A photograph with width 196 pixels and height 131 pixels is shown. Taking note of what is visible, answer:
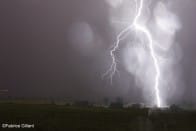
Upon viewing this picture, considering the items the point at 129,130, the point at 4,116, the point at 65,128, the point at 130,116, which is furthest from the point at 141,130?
the point at 4,116

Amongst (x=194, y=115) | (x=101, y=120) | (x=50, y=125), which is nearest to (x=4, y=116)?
(x=50, y=125)

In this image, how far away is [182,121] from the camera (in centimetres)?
3941

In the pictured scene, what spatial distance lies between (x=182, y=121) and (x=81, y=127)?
40.8 ft

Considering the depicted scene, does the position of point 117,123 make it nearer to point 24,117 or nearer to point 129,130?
point 129,130

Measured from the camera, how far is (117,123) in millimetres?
35469

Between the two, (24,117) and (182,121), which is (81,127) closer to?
(24,117)

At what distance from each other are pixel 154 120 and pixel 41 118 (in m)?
10.9

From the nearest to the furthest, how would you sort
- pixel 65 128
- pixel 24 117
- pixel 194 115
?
pixel 65 128 < pixel 24 117 < pixel 194 115

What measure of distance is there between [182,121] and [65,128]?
1406 cm

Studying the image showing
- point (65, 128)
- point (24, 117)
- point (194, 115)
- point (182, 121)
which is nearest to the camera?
point (65, 128)

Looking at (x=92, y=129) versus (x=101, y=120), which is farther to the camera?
(x=101, y=120)

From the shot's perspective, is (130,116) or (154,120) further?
(130,116)

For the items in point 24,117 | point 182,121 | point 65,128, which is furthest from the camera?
point 182,121

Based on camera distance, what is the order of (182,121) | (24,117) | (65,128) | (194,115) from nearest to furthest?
(65,128) < (24,117) < (182,121) < (194,115)
